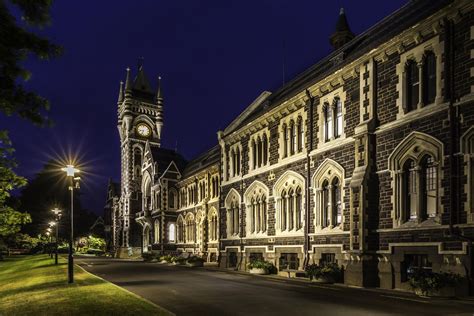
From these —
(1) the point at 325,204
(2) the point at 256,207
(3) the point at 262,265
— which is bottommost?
(3) the point at 262,265

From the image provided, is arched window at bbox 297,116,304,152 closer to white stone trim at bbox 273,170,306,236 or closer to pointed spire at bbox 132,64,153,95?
white stone trim at bbox 273,170,306,236

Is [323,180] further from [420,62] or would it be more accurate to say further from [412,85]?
[420,62]

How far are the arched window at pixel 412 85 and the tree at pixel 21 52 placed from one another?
14606mm

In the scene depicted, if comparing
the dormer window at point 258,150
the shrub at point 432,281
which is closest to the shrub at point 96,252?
the dormer window at point 258,150

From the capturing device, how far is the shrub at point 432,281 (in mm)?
14633

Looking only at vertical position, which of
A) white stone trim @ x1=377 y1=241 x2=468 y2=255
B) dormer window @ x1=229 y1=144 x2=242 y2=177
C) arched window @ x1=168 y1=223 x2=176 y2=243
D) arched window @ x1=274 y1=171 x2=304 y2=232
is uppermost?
dormer window @ x1=229 y1=144 x2=242 y2=177

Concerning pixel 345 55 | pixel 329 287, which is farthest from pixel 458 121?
pixel 345 55

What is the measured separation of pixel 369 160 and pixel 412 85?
12.1ft

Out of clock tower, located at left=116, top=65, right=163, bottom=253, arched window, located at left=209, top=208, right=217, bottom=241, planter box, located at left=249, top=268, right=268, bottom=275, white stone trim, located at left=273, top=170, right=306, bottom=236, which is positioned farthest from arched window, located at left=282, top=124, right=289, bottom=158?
clock tower, located at left=116, top=65, right=163, bottom=253

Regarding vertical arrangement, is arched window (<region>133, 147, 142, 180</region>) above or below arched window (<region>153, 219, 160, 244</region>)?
above

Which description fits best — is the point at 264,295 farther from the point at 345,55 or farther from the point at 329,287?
the point at 345,55

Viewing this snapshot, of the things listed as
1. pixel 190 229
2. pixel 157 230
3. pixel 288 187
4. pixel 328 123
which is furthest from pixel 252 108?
pixel 157 230

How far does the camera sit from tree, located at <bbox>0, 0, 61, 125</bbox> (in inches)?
295

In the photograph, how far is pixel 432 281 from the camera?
14.9 m
